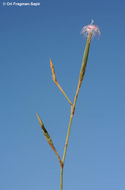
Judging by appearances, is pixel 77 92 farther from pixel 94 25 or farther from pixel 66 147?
pixel 94 25

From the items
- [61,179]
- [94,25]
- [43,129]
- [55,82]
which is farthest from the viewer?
[94,25]

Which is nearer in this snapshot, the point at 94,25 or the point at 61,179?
the point at 61,179

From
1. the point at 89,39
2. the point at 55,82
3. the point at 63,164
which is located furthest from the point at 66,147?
the point at 89,39

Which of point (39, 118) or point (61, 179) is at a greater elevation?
point (39, 118)

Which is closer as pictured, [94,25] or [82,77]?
[82,77]

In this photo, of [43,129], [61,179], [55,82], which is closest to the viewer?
[61,179]

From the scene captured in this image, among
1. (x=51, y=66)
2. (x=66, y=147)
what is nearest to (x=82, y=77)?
(x=51, y=66)

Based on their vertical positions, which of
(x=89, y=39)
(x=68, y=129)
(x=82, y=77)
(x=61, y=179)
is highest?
(x=89, y=39)

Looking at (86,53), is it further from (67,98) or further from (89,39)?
(67,98)

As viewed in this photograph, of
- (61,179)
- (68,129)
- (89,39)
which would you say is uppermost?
(89,39)

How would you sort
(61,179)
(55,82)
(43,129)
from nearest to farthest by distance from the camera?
1. (61,179)
2. (43,129)
3. (55,82)
